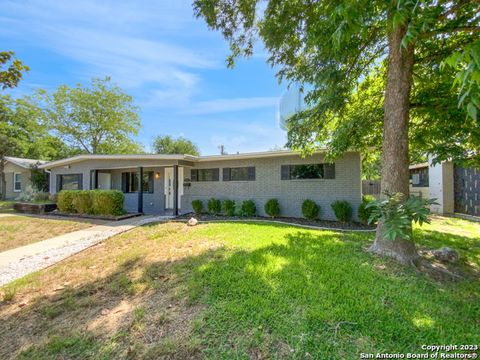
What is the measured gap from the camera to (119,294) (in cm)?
387

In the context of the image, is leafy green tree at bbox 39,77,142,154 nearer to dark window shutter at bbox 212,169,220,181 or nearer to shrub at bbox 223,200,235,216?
dark window shutter at bbox 212,169,220,181

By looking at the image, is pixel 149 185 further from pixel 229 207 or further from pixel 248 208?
pixel 248 208

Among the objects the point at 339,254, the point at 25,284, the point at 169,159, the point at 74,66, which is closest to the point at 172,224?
the point at 169,159

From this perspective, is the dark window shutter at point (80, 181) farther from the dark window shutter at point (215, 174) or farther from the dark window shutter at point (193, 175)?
the dark window shutter at point (215, 174)

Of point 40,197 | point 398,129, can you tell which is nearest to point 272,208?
point 398,129

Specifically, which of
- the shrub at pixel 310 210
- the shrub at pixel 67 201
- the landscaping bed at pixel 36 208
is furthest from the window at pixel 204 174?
the landscaping bed at pixel 36 208

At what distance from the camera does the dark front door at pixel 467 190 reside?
1038 centimetres

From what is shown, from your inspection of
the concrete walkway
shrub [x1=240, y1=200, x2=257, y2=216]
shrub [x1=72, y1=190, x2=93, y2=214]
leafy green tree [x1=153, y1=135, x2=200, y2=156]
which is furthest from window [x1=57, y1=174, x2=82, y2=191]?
leafy green tree [x1=153, y1=135, x2=200, y2=156]

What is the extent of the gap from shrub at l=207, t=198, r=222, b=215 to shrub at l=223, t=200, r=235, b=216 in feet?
1.33

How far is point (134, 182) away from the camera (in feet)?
45.5

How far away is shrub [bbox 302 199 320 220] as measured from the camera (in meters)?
9.49

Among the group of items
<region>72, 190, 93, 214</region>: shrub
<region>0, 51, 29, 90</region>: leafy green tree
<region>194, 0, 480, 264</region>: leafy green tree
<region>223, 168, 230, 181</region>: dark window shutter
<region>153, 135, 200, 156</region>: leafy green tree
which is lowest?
<region>72, 190, 93, 214</region>: shrub

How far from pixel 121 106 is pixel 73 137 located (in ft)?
18.0

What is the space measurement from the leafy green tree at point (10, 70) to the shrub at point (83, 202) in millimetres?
9037
